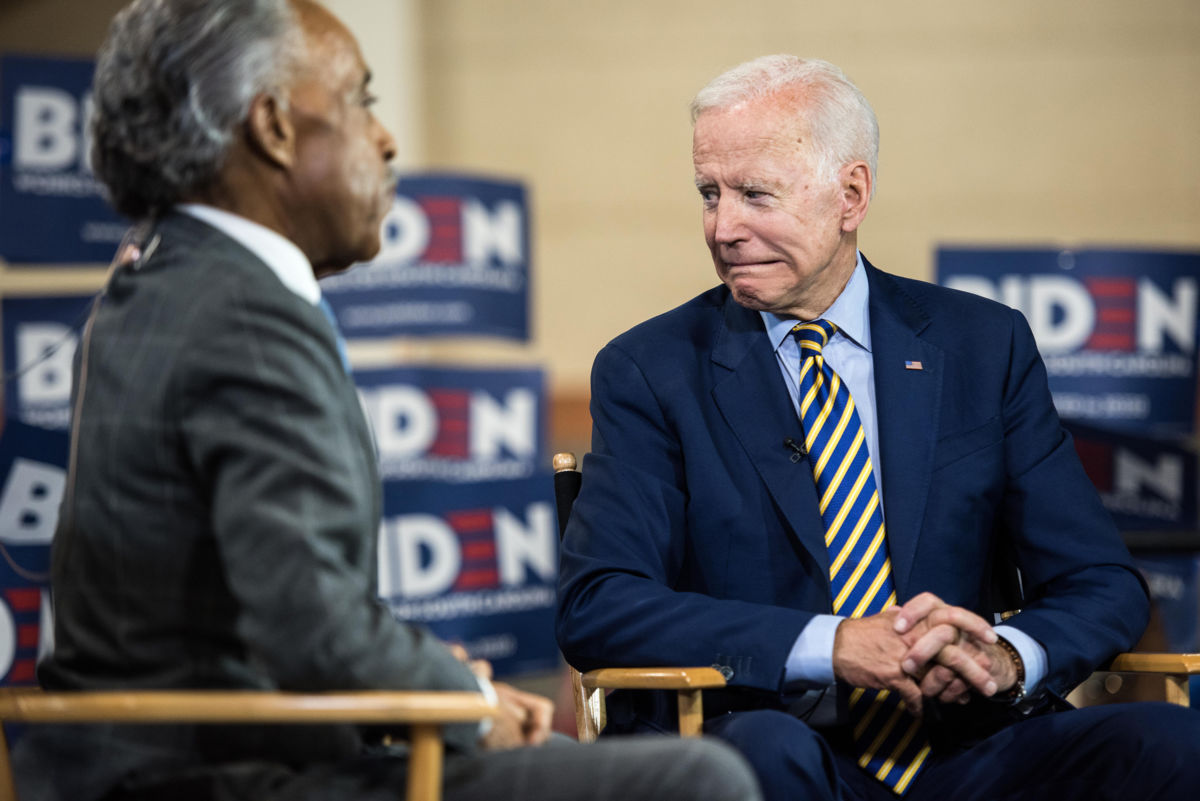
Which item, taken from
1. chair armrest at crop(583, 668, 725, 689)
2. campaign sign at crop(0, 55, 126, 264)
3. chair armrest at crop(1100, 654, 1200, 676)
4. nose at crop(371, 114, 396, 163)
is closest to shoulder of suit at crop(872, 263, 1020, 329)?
chair armrest at crop(1100, 654, 1200, 676)

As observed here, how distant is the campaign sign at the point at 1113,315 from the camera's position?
14.8 ft

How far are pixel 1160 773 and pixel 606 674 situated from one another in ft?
2.45

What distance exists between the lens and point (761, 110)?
6.95ft

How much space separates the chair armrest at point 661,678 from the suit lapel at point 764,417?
27 cm

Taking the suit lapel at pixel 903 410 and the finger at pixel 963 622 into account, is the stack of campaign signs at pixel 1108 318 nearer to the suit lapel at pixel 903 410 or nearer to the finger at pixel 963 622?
the suit lapel at pixel 903 410

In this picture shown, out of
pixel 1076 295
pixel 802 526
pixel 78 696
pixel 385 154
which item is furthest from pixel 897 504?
pixel 1076 295

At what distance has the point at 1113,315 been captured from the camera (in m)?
4.53

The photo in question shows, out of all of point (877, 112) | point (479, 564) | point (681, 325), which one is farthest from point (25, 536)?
point (877, 112)

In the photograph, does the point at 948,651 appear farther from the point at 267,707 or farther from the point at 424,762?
the point at 267,707

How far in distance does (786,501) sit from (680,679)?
350mm

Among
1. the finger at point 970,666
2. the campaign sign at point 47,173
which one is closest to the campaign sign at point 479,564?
the campaign sign at point 47,173

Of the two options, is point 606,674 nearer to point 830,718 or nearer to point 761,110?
point 830,718

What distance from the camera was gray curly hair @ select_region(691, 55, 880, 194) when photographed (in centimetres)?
213

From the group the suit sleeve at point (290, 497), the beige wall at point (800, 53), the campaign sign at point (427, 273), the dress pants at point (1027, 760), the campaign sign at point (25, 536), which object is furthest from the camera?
the beige wall at point (800, 53)
